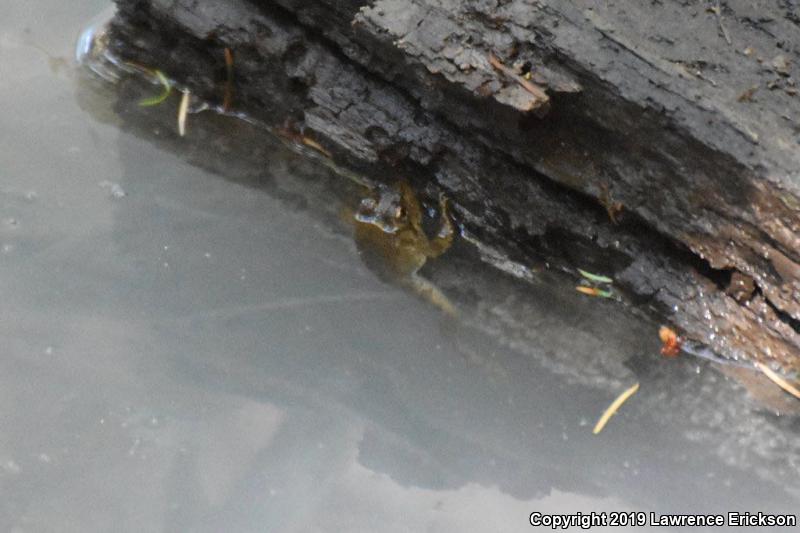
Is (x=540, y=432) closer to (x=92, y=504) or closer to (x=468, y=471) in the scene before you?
(x=468, y=471)

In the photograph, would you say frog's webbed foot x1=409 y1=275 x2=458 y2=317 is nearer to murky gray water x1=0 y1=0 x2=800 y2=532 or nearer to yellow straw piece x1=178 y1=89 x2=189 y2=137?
murky gray water x1=0 y1=0 x2=800 y2=532

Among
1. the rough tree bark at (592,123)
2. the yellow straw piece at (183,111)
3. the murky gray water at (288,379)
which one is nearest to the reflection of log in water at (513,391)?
the murky gray water at (288,379)

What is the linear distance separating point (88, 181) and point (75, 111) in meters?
0.27

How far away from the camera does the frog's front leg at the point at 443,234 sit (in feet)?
7.31

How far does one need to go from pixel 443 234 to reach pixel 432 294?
0.18 meters

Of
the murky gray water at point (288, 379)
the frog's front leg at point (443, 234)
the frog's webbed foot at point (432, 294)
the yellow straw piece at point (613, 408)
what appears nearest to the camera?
the murky gray water at point (288, 379)

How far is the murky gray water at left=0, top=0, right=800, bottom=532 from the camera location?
6.01ft

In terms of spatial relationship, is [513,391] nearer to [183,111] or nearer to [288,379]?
[288,379]

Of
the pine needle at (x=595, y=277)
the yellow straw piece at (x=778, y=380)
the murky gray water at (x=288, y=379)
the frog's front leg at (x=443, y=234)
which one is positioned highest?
the yellow straw piece at (x=778, y=380)

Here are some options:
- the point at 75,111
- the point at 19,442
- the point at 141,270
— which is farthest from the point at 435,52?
the point at 19,442

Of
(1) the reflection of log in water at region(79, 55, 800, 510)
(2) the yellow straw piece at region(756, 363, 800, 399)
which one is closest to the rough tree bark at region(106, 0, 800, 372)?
(2) the yellow straw piece at region(756, 363, 800, 399)

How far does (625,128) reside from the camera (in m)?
1.92

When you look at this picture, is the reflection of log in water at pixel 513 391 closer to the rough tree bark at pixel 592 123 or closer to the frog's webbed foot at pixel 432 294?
the frog's webbed foot at pixel 432 294

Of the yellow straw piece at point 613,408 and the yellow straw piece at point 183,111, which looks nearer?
the yellow straw piece at point 613,408
